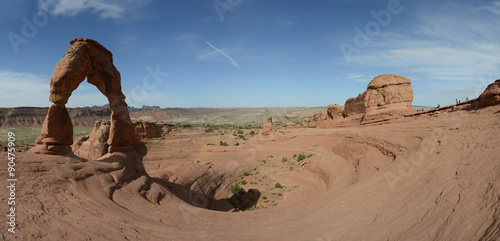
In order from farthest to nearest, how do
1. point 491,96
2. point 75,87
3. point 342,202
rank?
point 491,96, point 75,87, point 342,202

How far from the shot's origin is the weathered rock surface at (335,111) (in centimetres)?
3683

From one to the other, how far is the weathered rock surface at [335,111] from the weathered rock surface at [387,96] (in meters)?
7.45

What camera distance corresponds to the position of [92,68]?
1195cm

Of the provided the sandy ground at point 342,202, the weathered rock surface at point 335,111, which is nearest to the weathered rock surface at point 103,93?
the sandy ground at point 342,202

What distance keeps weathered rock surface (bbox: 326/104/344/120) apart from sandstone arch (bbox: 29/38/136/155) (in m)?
30.3

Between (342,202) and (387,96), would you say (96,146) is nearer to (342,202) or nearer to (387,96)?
(342,202)

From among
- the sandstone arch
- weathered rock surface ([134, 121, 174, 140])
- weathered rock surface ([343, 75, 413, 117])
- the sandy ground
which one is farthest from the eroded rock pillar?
weathered rock surface ([343, 75, 413, 117])

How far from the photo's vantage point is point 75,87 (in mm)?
10789

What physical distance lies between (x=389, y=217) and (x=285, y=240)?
104 inches

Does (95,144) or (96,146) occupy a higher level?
(95,144)

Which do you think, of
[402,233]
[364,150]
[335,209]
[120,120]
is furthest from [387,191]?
[120,120]

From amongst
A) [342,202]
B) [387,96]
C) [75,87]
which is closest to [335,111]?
[387,96]

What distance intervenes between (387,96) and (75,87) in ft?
88.4

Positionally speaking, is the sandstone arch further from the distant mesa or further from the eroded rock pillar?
the distant mesa
